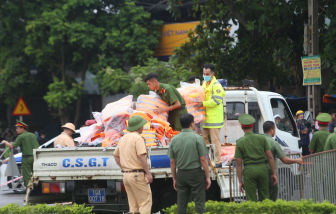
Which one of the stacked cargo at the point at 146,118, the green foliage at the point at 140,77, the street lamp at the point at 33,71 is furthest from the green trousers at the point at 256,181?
the street lamp at the point at 33,71

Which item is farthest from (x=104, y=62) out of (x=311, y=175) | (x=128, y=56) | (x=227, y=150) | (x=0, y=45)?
(x=311, y=175)

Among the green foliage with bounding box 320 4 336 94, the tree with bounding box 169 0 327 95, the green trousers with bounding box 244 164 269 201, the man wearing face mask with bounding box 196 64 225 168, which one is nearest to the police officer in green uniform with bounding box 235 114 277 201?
the green trousers with bounding box 244 164 269 201

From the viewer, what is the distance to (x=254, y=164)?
6.32 metres

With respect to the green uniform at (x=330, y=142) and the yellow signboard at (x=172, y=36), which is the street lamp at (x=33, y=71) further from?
the green uniform at (x=330, y=142)

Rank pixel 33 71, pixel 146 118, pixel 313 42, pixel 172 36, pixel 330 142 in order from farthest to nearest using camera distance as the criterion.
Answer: pixel 33 71
pixel 172 36
pixel 313 42
pixel 330 142
pixel 146 118

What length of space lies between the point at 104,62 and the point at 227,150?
15.6 meters

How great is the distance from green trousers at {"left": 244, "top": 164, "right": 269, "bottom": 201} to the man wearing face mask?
147cm

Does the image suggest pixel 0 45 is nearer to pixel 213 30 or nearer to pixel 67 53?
pixel 67 53

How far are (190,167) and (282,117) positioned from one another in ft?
12.3

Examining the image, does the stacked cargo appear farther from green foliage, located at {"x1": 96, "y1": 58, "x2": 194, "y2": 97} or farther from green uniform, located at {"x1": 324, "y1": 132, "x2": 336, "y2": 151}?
green foliage, located at {"x1": 96, "y1": 58, "x2": 194, "y2": 97}

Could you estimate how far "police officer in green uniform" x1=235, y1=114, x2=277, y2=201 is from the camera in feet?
20.6

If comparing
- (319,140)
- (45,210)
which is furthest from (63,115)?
(45,210)

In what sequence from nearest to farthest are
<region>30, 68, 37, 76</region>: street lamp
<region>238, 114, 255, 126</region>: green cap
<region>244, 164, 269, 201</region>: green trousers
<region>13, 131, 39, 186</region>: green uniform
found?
1. <region>244, 164, 269, 201</region>: green trousers
2. <region>238, 114, 255, 126</region>: green cap
3. <region>13, 131, 39, 186</region>: green uniform
4. <region>30, 68, 37, 76</region>: street lamp

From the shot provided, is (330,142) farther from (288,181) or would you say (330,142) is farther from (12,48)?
(12,48)
